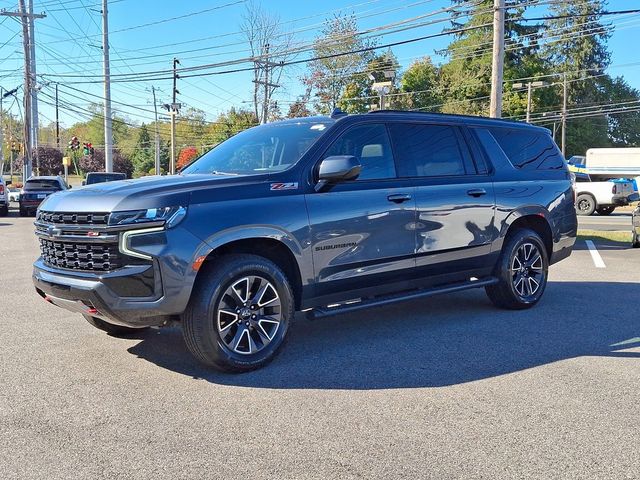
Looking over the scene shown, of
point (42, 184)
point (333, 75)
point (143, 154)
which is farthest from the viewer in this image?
point (143, 154)

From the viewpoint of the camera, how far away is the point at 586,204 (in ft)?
77.7

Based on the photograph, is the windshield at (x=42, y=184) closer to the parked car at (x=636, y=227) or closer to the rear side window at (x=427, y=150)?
the parked car at (x=636, y=227)

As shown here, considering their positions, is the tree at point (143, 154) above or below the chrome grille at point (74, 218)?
above

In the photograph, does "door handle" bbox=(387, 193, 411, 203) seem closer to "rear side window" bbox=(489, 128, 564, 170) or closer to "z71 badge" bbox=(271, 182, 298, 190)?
"z71 badge" bbox=(271, 182, 298, 190)

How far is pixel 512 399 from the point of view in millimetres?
4031

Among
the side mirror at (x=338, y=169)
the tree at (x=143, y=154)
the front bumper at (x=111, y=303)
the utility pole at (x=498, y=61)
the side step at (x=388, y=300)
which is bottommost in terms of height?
the side step at (x=388, y=300)

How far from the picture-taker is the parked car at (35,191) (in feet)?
75.3

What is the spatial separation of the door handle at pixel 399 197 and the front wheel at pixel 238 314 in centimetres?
128

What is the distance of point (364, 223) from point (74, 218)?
7.48 ft

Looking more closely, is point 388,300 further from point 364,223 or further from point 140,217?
point 140,217

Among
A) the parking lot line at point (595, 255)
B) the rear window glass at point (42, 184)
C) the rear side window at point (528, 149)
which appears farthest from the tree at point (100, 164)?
the rear side window at point (528, 149)

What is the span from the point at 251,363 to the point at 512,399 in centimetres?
188

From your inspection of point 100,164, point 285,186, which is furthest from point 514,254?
point 100,164

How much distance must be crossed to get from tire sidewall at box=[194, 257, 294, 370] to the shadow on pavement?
121 mm
